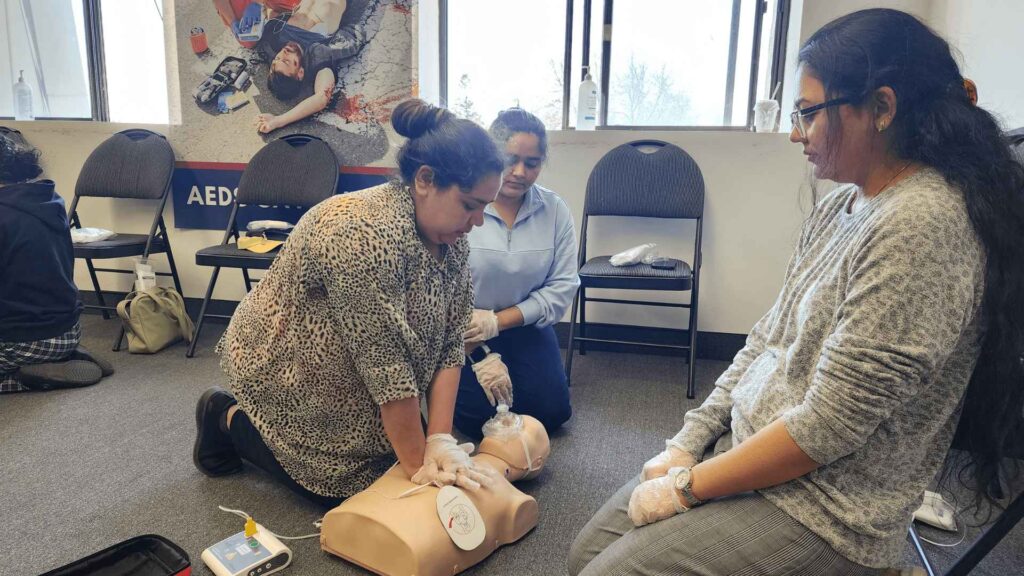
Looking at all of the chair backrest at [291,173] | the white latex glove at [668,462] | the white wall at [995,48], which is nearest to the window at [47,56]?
the chair backrest at [291,173]

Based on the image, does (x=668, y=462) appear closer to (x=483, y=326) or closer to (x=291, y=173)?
(x=483, y=326)

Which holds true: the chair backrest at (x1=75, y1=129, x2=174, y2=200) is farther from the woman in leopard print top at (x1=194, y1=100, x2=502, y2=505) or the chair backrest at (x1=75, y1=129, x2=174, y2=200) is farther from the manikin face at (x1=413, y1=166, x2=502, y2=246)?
the manikin face at (x1=413, y1=166, x2=502, y2=246)

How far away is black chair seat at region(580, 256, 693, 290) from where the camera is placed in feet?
7.46

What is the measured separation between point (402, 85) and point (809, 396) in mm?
2537

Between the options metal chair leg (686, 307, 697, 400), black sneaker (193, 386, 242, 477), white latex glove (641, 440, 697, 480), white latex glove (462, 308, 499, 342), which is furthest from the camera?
metal chair leg (686, 307, 697, 400)

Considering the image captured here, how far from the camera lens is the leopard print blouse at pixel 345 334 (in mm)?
1211

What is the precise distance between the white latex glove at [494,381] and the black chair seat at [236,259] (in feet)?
3.94

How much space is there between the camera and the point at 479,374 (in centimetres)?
179

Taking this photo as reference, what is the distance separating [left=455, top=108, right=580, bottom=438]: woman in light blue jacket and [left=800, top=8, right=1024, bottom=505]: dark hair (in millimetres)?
1065

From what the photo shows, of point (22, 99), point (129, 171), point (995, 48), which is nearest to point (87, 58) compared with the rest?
point (22, 99)

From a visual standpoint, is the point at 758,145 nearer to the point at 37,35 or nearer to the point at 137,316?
the point at 137,316

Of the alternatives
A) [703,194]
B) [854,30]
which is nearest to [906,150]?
[854,30]

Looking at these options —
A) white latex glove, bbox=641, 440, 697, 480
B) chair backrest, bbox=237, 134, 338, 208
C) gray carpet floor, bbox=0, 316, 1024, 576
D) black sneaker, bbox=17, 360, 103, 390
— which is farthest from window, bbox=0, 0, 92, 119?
white latex glove, bbox=641, 440, 697, 480

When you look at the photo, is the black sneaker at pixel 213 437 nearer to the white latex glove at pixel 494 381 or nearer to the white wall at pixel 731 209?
the white latex glove at pixel 494 381
